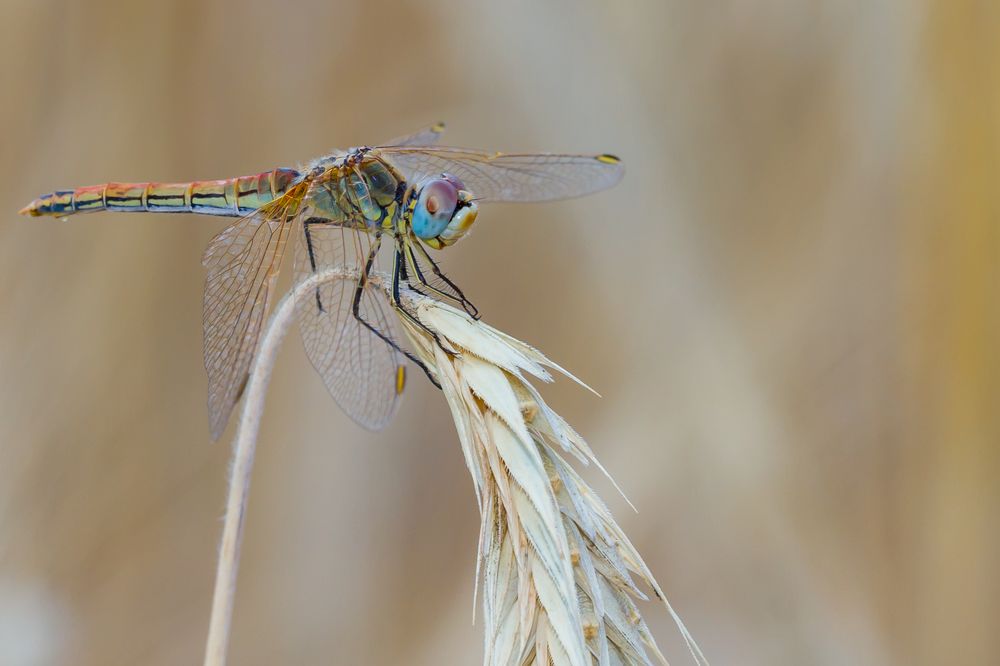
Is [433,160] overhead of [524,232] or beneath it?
overhead

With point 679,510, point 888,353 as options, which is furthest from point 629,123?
point 679,510

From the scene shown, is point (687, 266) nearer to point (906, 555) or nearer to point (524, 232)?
point (524, 232)

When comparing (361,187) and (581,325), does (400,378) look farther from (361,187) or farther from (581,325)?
(581,325)

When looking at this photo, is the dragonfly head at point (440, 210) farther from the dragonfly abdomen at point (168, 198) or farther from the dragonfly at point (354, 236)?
the dragonfly abdomen at point (168, 198)

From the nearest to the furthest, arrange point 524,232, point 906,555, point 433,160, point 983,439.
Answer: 1. point 433,160
2. point 983,439
3. point 906,555
4. point 524,232

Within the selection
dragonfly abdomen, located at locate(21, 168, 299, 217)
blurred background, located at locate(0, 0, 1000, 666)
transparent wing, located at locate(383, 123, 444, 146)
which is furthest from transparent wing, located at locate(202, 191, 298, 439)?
blurred background, located at locate(0, 0, 1000, 666)

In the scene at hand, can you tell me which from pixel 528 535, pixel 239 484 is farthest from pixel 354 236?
pixel 528 535

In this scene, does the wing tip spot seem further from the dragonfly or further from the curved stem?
the curved stem

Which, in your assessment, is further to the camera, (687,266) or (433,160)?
(687,266)
